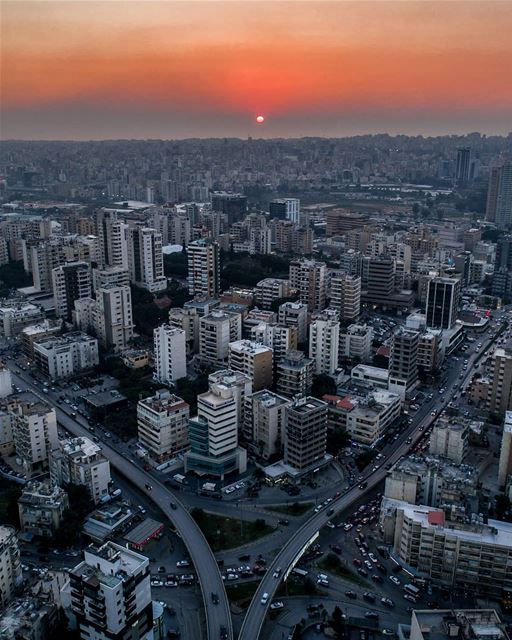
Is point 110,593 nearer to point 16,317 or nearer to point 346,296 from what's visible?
point 16,317

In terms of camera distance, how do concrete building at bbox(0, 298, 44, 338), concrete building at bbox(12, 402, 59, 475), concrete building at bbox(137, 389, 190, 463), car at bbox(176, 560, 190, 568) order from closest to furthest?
car at bbox(176, 560, 190, 568)
concrete building at bbox(12, 402, 59, 475)
concrete building at bbox(137, 389, 190, 463)
concrete building at bbox(0, 298, 44, 338)

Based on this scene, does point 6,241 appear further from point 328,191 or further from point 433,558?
point 328,191

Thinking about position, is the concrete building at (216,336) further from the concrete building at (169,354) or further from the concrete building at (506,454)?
the concrete building at (506,454)

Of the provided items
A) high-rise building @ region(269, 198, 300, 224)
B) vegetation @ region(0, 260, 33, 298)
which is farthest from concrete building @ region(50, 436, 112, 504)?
high-rise building @ region(269, 198, 300, 224)

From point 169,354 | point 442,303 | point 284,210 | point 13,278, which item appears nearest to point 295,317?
point 169,354

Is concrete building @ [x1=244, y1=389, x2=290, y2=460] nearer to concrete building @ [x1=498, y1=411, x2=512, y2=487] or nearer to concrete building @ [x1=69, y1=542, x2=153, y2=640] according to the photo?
concrete building @ [x1=498, y1=411, x2=512, y2=487]

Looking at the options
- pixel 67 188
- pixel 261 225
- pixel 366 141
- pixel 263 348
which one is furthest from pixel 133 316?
pixel 366 141

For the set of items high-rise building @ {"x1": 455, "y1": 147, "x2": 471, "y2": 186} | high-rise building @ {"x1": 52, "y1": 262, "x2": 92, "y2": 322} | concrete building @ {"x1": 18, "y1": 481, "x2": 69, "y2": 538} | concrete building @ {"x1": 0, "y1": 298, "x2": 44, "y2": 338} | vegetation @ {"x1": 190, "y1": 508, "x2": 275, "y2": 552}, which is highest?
high-rise building @ {"x1": 455, "y1": 147, "x2": 471, "y2": 186}
